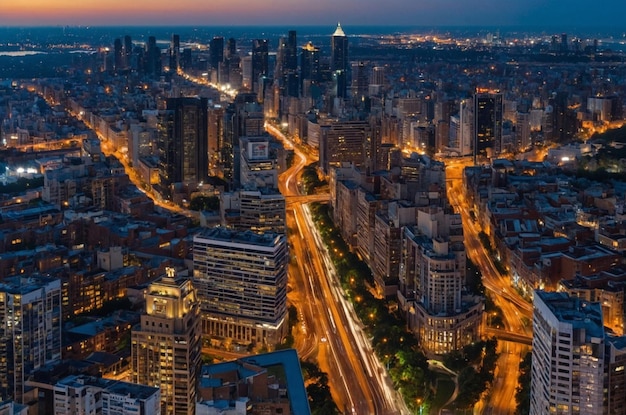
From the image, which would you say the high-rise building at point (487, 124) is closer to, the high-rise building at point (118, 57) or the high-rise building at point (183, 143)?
the high-rise building at point (183, 143)

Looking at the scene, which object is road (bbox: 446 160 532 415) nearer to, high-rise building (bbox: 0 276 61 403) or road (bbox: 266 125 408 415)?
road (bbox: 266 125 408 415)

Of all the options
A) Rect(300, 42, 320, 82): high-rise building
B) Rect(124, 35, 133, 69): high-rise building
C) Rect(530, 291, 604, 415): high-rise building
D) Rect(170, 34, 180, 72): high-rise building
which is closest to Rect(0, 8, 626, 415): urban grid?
Rect(530, 291, 604, 415): high-rise building

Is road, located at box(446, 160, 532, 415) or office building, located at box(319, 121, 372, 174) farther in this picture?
office building, located at box(319, 121, 372, 174)

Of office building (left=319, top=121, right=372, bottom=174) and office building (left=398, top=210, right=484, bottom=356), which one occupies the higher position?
office building (left=319, top=121, right=372, bottom=174)

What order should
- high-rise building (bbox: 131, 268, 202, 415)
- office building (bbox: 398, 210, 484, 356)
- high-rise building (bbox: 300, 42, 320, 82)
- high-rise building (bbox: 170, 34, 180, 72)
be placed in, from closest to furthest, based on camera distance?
high-rise building (bbox: 131, 268, 202, 415) → office building (bbox: 398, 210, 484, 356) → high-rise building (bbox: 300, 42, 320, 82) → high-rise building (bbox: 170, 34, 180, 72)

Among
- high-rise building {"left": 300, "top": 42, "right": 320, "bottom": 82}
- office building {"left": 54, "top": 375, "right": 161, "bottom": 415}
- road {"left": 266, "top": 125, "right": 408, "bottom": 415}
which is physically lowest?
road {"left": 266, "top": 125, "right": 408, "bottom": 415}

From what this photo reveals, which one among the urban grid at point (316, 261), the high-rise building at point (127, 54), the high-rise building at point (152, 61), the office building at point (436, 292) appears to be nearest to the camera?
the urban grid at point (316, 261)

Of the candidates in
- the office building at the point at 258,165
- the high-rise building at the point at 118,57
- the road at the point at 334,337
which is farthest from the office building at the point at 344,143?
the high-rise building at the point at 118,57
